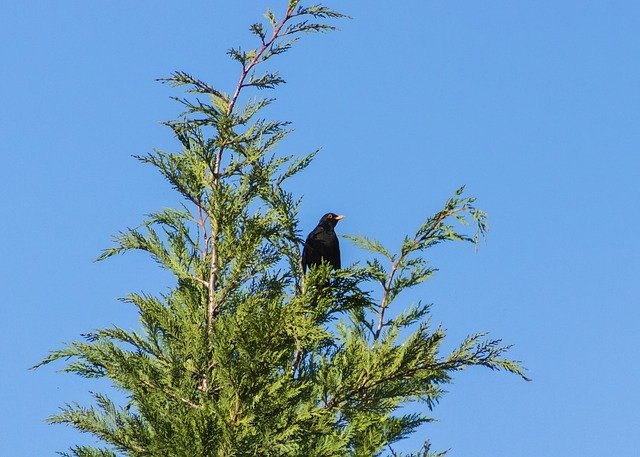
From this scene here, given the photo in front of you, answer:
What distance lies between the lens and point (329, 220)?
43.2 ft

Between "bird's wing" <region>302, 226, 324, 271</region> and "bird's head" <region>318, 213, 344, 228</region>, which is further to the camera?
"bird's head" <region>318, 213, 344, 228</region>

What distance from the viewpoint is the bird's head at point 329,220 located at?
42.9 ft

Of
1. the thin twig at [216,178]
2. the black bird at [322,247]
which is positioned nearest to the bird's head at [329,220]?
the black bird at [322,247]

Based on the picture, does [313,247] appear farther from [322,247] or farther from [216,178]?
[216,178]

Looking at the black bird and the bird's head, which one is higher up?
the bird's head

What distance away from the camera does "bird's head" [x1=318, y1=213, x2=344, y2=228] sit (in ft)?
42.9

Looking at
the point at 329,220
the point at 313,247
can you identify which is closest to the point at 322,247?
the point at 313,247

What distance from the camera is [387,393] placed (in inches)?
389

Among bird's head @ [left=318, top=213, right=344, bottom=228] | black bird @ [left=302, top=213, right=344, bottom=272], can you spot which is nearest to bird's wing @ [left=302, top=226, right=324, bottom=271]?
black bird @ [left=302, top=213, right=344, bottom=272]

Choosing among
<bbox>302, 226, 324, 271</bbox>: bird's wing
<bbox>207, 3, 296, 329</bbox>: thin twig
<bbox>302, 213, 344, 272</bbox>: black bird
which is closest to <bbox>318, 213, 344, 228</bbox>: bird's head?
<bbox>302, 213, 344, 272</bbox>: black bird

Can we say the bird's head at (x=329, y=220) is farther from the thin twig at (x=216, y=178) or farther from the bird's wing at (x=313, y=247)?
the thin twig at (x=216, y=178)

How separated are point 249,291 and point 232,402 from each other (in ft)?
5.18

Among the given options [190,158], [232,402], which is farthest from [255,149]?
[232,402]

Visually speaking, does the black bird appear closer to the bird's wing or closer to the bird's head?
the bird's wing
